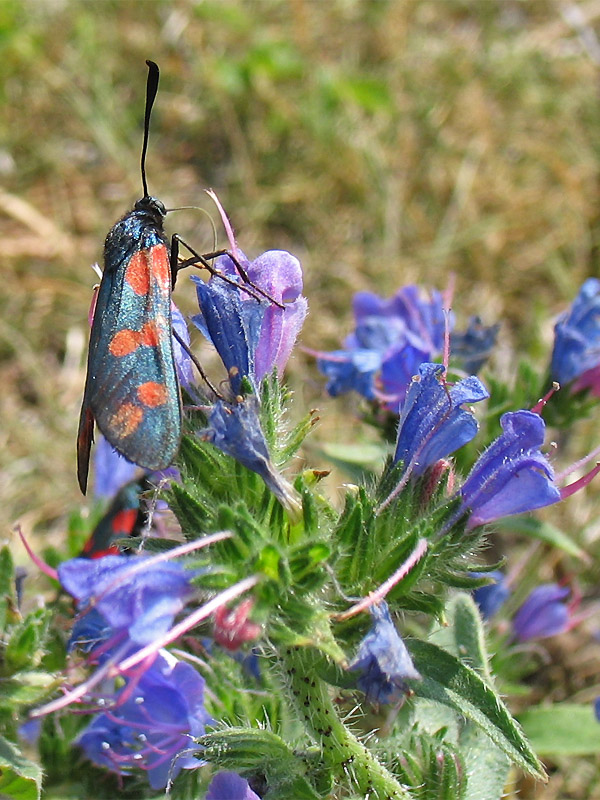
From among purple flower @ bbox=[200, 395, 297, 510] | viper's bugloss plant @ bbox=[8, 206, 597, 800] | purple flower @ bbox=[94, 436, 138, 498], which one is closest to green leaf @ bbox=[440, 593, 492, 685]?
viper's bugloss plant @ bbox=[8, 206, 597, 800]

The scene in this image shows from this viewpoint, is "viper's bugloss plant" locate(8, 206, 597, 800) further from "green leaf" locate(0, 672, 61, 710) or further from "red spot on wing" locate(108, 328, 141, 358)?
"red spot on wing" locate(108, 328, 141, 358)

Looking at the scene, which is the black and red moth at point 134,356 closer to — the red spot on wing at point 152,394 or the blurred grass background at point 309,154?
the red spot on wing at point 152,394

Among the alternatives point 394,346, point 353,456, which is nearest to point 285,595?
point 353,456

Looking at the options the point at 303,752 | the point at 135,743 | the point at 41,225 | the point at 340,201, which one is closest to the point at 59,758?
the point at 135,743

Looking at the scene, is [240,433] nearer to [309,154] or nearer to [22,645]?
[22,645]

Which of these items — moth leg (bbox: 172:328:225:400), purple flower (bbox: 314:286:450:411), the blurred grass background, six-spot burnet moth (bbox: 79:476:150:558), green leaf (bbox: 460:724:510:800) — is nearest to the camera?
moth leg (bbox: 172:328:225:400)

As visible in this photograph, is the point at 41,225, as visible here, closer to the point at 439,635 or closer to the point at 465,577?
the point at 439,635
